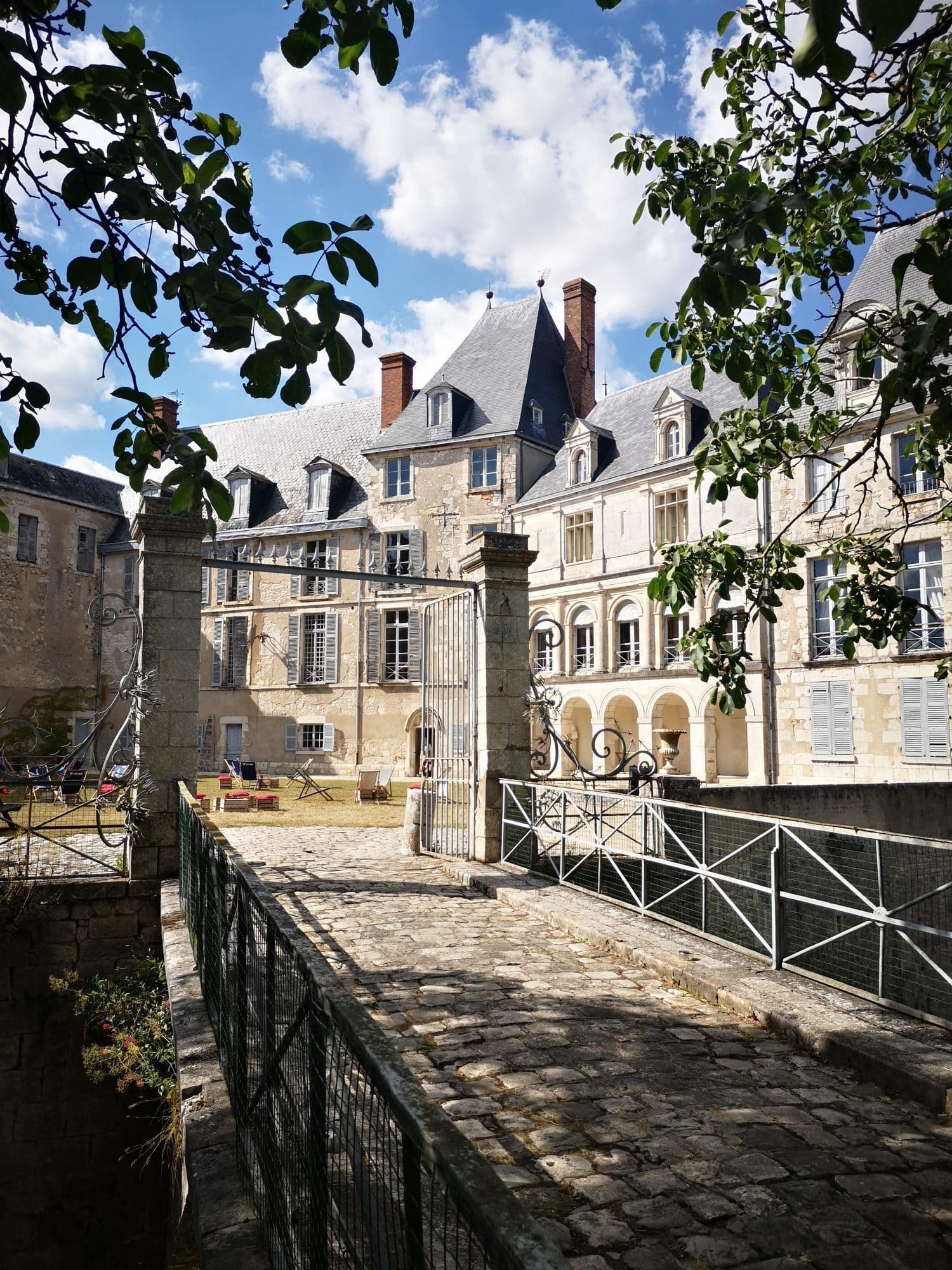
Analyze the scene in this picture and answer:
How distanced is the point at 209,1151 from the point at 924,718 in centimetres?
1787

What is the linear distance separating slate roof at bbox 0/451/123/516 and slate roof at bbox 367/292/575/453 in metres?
9.95

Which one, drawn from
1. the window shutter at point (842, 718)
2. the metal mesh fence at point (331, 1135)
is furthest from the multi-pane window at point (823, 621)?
the metal mesh fence at point (331, 1135)

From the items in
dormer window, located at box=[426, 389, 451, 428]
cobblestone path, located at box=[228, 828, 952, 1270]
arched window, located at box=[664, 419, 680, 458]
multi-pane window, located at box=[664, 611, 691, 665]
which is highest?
dormer window, located at box=[426, 389, 451, 428]

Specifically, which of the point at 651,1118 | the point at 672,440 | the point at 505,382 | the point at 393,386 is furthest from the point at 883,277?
the point at 651,1118

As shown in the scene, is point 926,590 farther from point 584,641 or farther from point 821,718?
point 584,641

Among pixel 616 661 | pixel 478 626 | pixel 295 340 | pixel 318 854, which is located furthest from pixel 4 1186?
pixel 616 661

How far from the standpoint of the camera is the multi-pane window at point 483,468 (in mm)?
26750

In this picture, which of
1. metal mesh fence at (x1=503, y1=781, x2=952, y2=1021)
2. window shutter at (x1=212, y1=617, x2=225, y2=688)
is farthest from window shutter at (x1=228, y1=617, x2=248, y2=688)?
metal mesh fence at (x1=503, y1=781, x2=952, y2=1021)

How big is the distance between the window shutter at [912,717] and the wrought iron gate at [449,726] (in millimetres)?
12461

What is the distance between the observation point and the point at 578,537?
25.0 meters

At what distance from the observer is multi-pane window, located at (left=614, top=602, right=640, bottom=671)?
76.7 feet

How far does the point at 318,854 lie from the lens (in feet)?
31.7

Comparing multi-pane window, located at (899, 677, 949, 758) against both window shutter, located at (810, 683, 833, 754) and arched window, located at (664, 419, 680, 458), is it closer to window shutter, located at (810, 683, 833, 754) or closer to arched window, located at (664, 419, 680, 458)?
window shutter, located at (810, 683, 833, 754)

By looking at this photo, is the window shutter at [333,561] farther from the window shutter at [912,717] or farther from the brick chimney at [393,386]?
the window shutter at [912,717]
